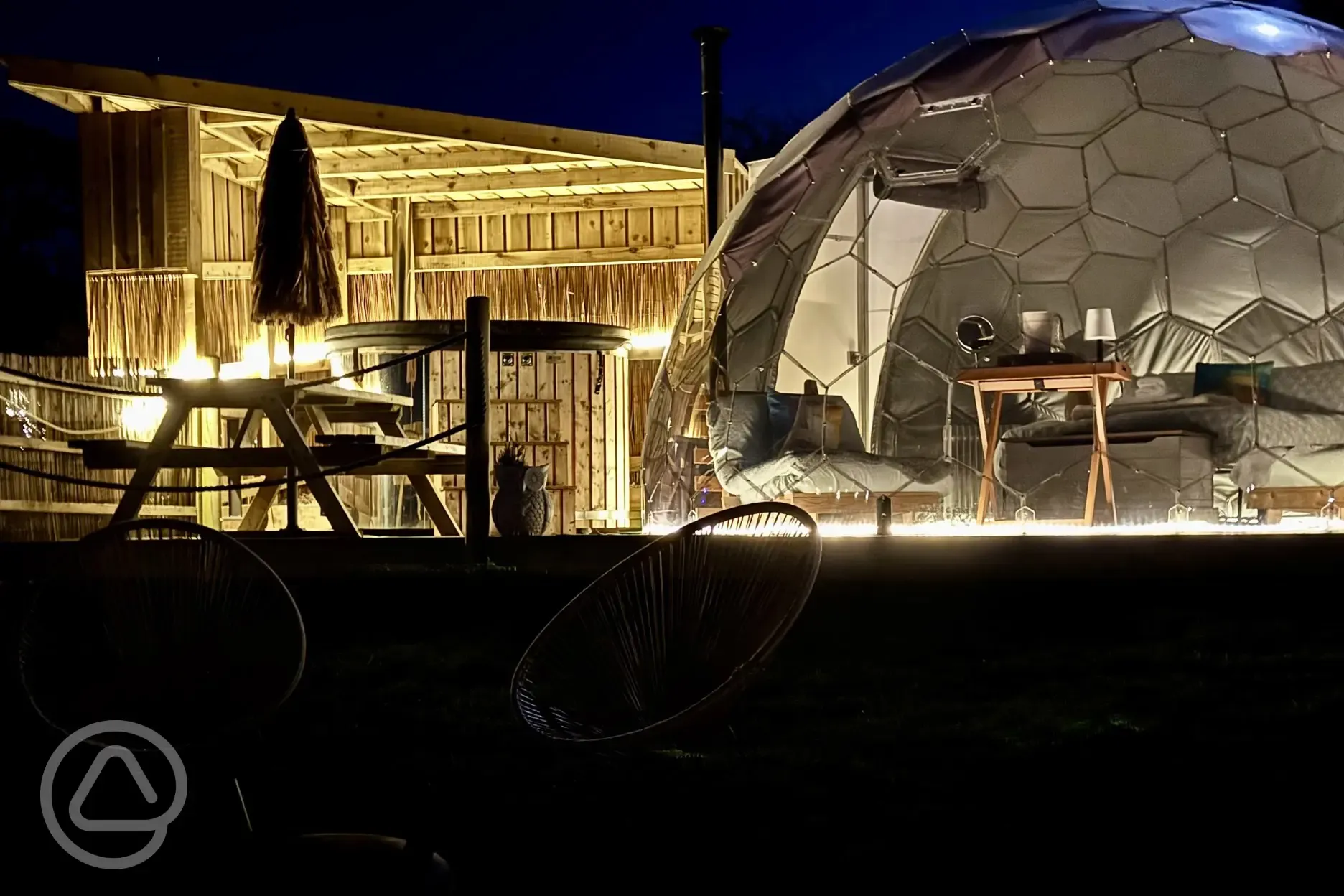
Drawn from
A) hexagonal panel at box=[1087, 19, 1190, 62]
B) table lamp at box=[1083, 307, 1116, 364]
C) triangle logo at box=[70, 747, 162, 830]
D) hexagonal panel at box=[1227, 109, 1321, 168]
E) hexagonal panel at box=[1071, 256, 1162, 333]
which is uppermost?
hexagonal panel at box=[1087, 19, 1190, 62]

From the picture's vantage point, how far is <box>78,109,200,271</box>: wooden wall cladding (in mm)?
10102

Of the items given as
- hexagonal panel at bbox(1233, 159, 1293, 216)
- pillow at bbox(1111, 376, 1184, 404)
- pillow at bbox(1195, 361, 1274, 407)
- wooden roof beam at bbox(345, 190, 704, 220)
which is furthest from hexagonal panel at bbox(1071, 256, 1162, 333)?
wooden roof beam at bbox(345, 190, 704, 220)

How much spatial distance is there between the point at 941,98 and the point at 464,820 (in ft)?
16.2

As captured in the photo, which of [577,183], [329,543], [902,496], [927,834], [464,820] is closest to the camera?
[927,834]

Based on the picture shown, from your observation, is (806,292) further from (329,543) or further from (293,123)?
(329,543)

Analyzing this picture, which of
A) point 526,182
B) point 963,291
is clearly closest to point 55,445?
point 526,182

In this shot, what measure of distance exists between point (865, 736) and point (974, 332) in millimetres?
4663

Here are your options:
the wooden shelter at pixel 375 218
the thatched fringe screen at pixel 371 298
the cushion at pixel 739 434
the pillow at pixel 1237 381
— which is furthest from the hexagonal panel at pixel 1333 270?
the thatched fringe screen at pixel 371 298

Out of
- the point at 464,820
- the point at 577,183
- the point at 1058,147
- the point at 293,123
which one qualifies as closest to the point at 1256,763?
the point at 464,820

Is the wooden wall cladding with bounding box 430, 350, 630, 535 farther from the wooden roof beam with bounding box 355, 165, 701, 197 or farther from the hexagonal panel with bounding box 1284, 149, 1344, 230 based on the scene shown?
the hexagonal panel with bounding box 1284, 149, 1344, 230

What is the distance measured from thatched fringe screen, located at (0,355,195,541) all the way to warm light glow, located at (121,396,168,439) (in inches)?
1.7

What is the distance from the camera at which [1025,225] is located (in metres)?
9.01

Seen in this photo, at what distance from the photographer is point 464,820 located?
348 cm

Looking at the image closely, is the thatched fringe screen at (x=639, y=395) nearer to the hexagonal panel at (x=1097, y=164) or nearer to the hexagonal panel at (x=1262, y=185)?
the hexagonal panel at (x=1097, y=164)
